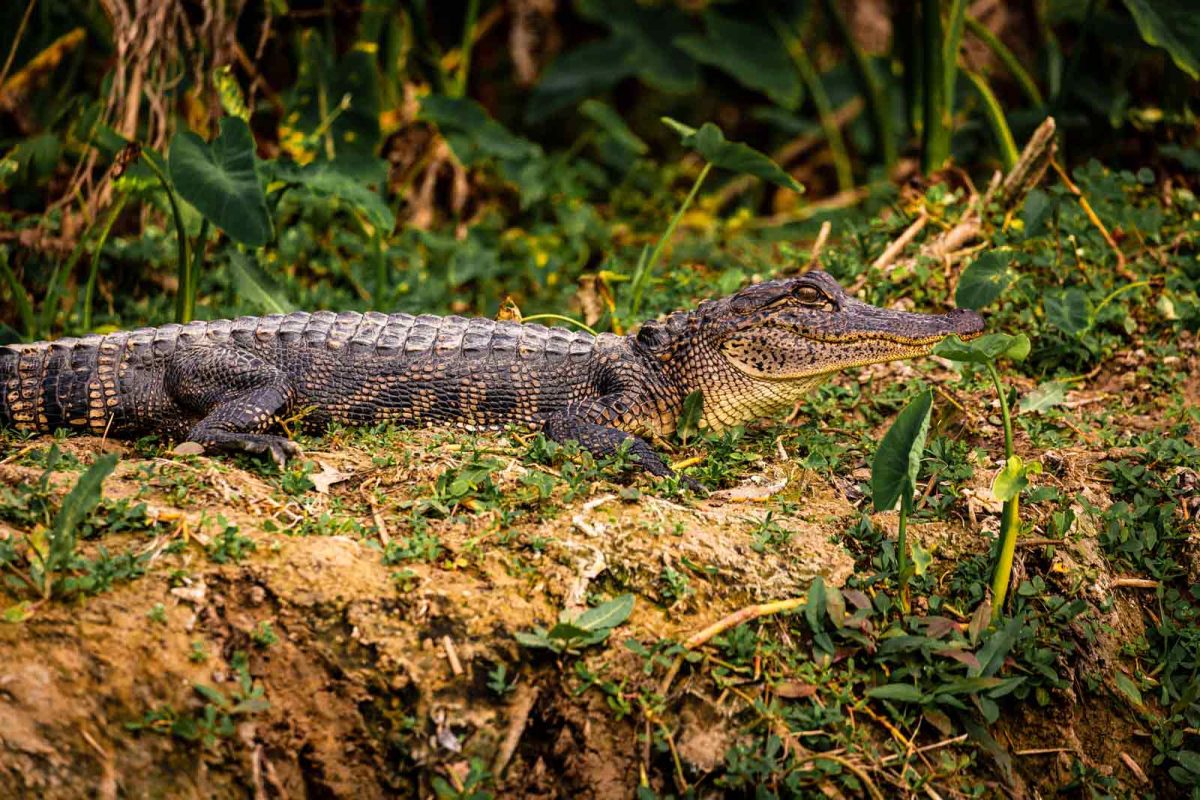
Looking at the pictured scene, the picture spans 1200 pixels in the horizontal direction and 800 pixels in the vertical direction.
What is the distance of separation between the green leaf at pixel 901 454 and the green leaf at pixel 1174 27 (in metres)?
4.50

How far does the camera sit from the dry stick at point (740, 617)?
11.6ft

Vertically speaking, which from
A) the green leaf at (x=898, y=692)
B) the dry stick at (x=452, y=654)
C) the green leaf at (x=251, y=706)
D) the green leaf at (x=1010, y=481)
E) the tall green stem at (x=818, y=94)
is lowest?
the tall green stem at (x=818, y=94)

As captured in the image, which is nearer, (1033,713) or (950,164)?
(1033,713)

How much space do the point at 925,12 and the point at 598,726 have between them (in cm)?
570

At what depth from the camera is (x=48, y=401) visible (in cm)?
475

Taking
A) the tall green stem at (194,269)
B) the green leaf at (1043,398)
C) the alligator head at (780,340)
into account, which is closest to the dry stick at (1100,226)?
the green leaf at (1043,398)

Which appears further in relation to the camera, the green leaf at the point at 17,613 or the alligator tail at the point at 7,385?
the alligator tail at the point at 7,385

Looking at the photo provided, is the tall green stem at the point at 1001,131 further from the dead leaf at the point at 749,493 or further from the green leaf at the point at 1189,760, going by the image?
the green leaf at the point at 1189,760

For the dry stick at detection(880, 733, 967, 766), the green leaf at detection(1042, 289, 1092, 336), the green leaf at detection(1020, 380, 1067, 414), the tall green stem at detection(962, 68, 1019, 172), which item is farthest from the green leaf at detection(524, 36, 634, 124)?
the dry stick at detection(880, 733, 967, 766)

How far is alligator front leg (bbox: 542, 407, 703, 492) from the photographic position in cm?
438

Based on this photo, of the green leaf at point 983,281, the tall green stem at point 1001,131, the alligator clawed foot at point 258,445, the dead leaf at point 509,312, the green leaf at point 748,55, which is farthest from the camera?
the green leaf at point 748,55

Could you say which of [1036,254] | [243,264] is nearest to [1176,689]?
[1036,254]

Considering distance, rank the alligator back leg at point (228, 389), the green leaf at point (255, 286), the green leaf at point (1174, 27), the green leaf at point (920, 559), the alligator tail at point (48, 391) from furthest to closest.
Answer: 1. the green leaf at point (1174, 27)
2. the green leaf at point (255, 286)
3. the alligator tail at point (48, 391)
4. the alligator back leg at point (228, 389)
5. the green leaf at point (920, 559)

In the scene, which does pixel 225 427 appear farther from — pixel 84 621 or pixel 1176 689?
pixel 1176 689
